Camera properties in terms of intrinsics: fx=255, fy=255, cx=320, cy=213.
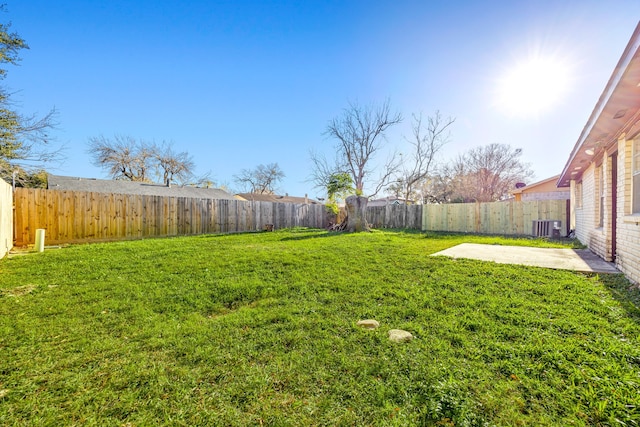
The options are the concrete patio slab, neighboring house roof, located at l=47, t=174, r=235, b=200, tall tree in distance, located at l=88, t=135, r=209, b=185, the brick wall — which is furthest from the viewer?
tall tree in distance, located at l=88, t=135, r=209, b=185

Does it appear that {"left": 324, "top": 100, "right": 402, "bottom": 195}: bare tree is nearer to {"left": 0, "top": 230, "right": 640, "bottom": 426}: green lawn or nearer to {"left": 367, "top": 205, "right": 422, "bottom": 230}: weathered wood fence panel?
{"left": 367, "top": 205, "right": 422, "bottom": 230}: weathered wood fence panel

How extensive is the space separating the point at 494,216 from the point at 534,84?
6022 mm

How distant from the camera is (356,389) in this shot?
152cm

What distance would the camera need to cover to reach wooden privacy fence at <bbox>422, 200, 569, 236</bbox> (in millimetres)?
9805

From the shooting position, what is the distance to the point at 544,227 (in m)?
9.84

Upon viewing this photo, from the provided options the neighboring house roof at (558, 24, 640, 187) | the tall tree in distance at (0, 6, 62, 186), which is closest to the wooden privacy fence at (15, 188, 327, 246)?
the tall tree in distance at (0, 6, 62, 186)

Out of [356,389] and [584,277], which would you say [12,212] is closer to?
[356,389]

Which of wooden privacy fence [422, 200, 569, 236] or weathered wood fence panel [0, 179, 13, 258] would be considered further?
wooden privacy fence [422, 200, 569, 236]

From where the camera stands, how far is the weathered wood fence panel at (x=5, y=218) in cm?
489

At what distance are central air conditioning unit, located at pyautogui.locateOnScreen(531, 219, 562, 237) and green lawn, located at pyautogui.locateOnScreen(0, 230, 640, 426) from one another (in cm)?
758

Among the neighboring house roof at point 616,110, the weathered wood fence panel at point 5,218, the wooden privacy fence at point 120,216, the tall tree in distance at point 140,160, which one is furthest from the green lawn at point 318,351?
the tall tree in distance at point 140,160

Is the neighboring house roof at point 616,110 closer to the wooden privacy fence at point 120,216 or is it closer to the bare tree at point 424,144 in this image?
the wooden privacy fence at point 120,216

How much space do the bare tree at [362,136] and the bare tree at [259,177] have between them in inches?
649

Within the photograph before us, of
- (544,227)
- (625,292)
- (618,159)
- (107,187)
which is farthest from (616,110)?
(107,187)
